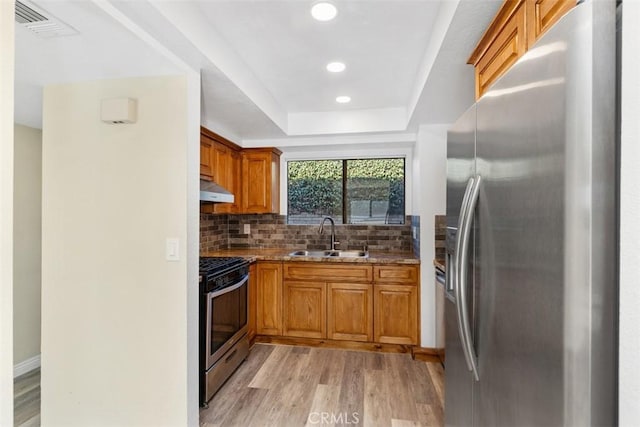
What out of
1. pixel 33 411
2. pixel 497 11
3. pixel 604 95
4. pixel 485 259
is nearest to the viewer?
pixel 604 95

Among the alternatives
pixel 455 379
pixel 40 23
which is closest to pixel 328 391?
pixel 455 379

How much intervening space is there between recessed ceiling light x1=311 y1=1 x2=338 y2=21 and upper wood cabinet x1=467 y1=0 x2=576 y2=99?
756 mm

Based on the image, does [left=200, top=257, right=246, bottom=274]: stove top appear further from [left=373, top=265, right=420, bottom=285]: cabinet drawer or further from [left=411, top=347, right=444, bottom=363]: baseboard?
[left=411, top=347, right=444, bottom=363]: baseboard

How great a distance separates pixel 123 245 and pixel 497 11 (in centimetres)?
221

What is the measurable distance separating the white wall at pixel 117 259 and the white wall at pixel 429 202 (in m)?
2.14

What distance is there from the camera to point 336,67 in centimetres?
239

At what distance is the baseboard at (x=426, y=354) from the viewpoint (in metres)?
3.08

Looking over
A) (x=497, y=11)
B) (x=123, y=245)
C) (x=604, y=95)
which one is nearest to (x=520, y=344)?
(x=604, y=95)

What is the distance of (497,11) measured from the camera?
137 cm

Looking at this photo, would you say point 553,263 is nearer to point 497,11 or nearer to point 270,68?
point 497,11

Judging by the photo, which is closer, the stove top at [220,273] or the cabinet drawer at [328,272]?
the stove top at [220,273]

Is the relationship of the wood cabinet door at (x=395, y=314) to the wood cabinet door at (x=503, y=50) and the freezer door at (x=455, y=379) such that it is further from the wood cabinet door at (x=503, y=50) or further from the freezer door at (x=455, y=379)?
the wood cabinet door at (x=503, y=50)

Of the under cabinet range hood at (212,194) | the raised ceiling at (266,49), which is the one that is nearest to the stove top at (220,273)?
the under cabinet range hood at (212,194)
